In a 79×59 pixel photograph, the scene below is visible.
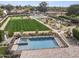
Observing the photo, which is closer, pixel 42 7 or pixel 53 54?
pixel 53 54

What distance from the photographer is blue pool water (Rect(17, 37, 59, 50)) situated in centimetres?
2105

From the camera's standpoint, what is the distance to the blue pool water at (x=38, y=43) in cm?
2105

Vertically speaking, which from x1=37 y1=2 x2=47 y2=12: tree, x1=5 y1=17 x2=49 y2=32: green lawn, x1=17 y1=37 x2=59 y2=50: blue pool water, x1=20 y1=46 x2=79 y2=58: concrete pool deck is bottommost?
x1=37 y1=2 x2=47 y2=12: tree

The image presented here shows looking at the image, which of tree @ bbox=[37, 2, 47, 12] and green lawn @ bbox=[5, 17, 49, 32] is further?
tree @ bbox=[37, 2, 47, 12]

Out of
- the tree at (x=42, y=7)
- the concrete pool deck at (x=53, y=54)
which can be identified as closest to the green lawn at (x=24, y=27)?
the concrete pool deck at (x=53, y=54)

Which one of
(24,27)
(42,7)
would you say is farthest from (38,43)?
(42,7)

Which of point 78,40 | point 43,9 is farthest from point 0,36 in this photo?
point 43,9

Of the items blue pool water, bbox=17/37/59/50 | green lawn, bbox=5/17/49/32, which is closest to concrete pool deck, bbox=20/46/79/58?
blue pool water, bbox=17/37/59/50

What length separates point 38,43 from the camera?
22.9 metres

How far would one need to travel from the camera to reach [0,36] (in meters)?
22.0

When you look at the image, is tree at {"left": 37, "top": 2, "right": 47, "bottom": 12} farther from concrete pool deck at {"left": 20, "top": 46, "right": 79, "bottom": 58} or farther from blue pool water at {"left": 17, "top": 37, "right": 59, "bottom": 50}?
concrete pool deck at {"left": 20, "top": 46, "right": 79, "bottom": 58}

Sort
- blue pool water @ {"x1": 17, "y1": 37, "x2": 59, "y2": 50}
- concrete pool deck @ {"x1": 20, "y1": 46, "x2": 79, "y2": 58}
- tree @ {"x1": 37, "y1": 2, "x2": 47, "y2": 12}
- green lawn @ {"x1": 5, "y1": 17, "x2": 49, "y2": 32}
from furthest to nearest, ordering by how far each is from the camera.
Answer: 1. tree @ {"x1": 37, "y1": 2, "x2": 47, "y2": 12}
2. green lawn @ {"x1": 5, "y1": 17, "x2": 49, "y2": 32}
3. blue pool water @ {"x1": 17, "y1": 37, "x2": 59, "y2": 50}
4. concrete pool deck @ {"x1": 20, "y1": 46, "x2": 79, "y2": 58}

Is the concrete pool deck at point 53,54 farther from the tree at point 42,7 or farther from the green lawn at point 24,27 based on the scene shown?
the tree at point 42,7

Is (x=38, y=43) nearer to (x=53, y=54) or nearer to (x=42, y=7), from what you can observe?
(x=53, y=54)
